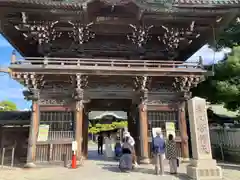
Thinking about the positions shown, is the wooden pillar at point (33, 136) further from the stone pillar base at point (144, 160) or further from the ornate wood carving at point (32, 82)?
the stone pillar base at point (144, 160)

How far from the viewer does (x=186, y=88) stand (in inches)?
522

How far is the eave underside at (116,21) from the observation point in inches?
480

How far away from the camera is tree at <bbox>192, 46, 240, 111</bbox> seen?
44.8ft

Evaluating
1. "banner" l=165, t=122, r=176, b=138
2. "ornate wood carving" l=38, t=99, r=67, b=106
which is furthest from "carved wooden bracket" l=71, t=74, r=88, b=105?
"banner" l=165, t=122, r=176, b=138

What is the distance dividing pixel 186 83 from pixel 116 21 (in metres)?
5.68

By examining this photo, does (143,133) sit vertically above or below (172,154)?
above

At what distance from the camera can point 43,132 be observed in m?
11.9

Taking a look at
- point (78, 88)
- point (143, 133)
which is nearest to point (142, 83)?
point (143, 133)

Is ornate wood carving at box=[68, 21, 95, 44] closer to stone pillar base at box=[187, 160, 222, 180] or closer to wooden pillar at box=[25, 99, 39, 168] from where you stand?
wooden pillar at box=[25, 99, 39, 168]

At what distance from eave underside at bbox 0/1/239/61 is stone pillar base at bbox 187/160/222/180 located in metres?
7.64

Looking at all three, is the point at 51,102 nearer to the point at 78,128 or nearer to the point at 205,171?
the point at 78,128

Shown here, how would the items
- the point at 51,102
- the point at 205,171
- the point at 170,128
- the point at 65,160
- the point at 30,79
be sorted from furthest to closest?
the point at 170,128, the point at 51,102, the point at 30,79, the point at 65,160, the point at 205,171

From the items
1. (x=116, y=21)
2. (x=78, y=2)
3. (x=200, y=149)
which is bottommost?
(x=200, y=149)

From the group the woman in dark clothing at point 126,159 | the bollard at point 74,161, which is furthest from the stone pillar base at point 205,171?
the bollard at point 74,161
